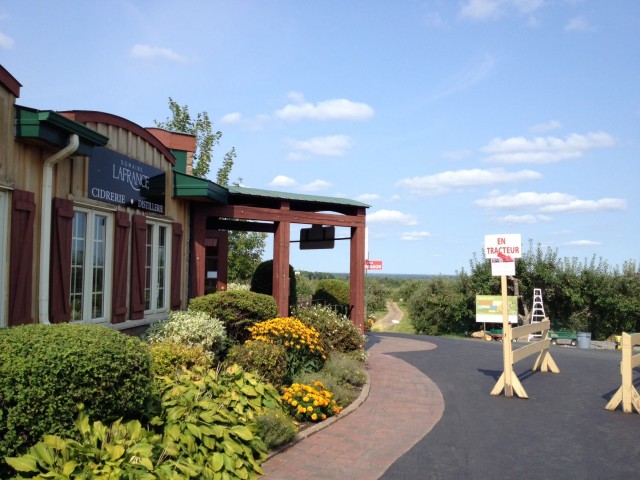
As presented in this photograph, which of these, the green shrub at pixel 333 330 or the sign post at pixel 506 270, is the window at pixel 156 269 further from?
the sign post at pixel 506 270

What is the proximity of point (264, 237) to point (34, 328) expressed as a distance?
18.1m

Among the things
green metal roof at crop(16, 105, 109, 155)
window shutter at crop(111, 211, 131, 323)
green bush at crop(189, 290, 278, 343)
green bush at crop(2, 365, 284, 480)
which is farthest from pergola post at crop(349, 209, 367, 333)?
green metal roof at crop(16, 105, 109, 155)

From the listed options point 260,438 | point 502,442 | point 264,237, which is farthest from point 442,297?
point 260,438

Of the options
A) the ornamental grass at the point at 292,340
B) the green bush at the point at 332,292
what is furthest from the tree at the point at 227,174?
the ornamental grass at the point at 292,340

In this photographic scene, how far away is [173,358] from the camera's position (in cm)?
693

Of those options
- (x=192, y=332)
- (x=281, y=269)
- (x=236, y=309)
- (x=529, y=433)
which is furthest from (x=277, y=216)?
(x=529, y=433)

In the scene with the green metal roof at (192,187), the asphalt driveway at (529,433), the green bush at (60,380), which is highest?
the green metal roof at (192,187)

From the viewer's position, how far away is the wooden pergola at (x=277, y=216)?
10.6m

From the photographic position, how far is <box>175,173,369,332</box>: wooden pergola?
1063cm

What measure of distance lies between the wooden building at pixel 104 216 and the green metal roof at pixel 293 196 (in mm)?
38

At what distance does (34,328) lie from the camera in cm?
461

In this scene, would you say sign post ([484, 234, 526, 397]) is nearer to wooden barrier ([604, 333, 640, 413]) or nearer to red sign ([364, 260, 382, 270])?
wooden barrier ([604, 333, 640, 413])

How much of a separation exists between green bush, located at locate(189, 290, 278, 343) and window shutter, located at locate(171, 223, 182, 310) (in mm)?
612

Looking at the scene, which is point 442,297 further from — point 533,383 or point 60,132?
point 60,132
